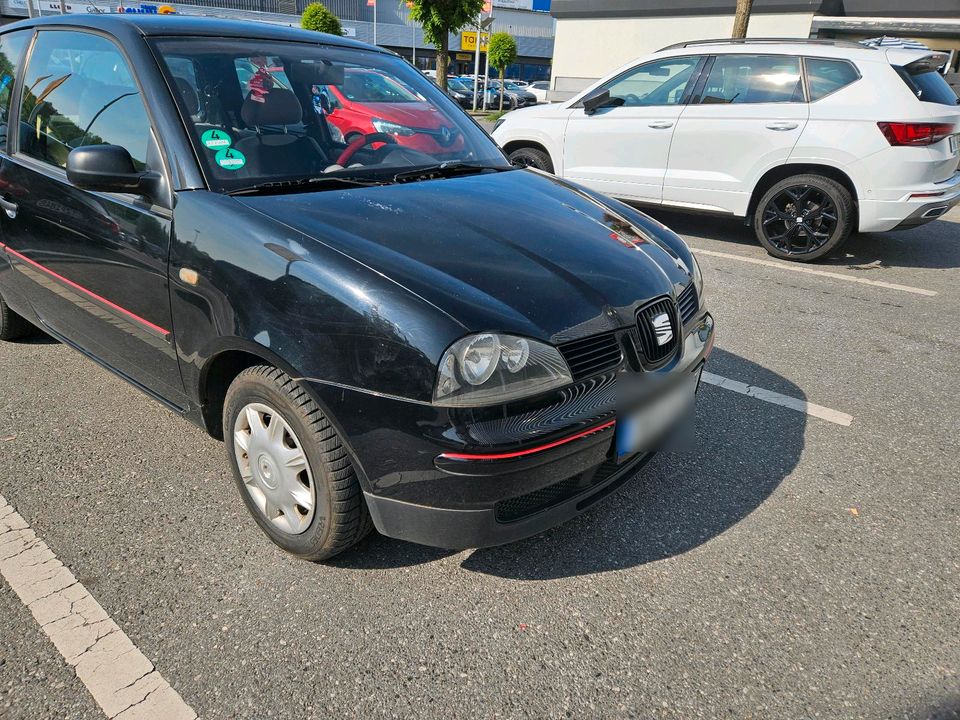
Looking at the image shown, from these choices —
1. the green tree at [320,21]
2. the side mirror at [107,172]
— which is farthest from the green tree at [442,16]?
the side mirror at [107,172]

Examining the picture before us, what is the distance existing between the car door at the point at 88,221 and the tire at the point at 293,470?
1.40 feet

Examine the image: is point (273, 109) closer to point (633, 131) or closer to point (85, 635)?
point (85, 635)

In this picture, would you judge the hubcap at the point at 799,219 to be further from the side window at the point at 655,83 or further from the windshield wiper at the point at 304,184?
the windshield wiper at the point at 304,184

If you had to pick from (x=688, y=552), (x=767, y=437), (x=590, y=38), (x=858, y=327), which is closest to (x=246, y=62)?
(x=688, y=552)

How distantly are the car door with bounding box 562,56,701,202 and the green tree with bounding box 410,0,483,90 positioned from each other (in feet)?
59.6

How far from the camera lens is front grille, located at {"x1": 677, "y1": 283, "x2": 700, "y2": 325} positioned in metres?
2.58

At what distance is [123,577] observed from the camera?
231cm

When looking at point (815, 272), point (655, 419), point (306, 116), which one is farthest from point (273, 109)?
point (815, 272)

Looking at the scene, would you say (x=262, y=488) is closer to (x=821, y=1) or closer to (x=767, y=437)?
(x=767, y=437)

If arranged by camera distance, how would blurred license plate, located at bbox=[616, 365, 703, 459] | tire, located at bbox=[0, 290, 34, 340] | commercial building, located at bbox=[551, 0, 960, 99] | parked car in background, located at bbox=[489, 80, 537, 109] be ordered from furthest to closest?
parked car in background, located at bbox=[489, 80, 537, 109] < commercial building, located at bbox=[551, 0, 960, 99] < tire, located at bbox=[0, 290, 34, 340] < blurred license plate, located at bbox=[616, 365, 703, 459]

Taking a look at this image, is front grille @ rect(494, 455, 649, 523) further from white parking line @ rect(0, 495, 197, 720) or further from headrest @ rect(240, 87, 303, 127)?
headrest @ rect(240, 87, 303, 127)

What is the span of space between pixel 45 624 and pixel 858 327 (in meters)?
5.02

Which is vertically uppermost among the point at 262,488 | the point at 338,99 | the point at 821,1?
the point at 821,1

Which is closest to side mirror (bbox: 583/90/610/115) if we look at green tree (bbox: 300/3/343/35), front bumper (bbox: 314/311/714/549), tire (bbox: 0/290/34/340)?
tire (bbox: 0/290/34/340)
